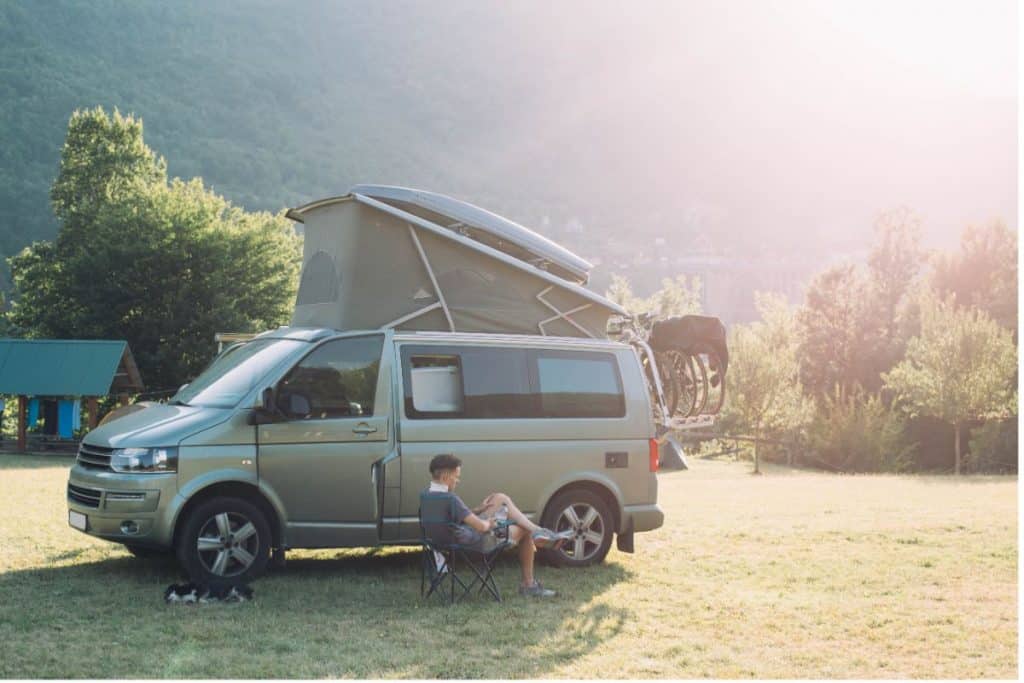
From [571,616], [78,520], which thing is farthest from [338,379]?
[571,616]

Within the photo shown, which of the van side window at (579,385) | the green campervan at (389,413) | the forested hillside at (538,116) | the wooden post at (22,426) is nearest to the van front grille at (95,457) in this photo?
the green campervan at (389,413)

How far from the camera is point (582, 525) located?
1079cm

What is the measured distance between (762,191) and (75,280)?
114506mm

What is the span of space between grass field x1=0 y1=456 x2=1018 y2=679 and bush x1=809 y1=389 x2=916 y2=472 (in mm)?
37905

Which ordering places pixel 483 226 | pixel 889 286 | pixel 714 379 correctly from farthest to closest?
1. pixel 889 286
2. pixel 714 379
3. pixel 483 226

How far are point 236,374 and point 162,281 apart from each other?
1426 inches

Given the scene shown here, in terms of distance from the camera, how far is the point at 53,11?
313 ft

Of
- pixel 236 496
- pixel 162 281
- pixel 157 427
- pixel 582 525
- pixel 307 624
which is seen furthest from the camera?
pixel 162 281

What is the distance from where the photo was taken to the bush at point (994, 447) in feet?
156

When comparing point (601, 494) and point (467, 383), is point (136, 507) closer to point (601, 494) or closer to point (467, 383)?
point (467, 383)

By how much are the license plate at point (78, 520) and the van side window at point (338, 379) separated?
77.7 inches

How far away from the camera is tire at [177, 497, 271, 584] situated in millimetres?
9055

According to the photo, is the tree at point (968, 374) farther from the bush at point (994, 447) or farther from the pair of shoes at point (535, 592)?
the pair of shoes at point (535, 592)

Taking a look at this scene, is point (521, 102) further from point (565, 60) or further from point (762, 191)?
point (762, 191)
